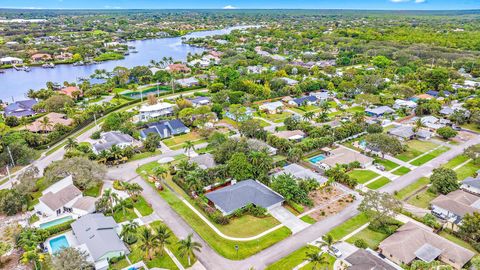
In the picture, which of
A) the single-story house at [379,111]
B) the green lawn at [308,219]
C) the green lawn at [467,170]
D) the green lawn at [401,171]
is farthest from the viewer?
the single-story house at [379,111]

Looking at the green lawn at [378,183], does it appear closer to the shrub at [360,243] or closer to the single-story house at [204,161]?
the shrub at [360,243]

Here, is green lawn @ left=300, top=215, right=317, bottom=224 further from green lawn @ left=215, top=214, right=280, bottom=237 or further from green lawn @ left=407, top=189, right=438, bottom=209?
green lawn @ left=407, top=189, right=438, bottom=209

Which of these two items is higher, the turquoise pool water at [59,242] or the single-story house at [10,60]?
the single-story house at [10,60]

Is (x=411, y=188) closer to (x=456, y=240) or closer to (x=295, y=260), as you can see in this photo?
(x=456, y=240)

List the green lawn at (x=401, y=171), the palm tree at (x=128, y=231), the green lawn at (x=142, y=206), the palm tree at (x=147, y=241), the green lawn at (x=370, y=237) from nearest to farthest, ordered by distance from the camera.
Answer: the palm tree at (x=147, y=241) < the palm tree at (x=128, y=231) < the green lawn at (x=370, y=237) < the green lawn at (x=142, y=206) < the green lawn at (x=401, y=171)

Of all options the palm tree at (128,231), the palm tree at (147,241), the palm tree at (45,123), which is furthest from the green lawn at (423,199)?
the palm tree at (45,123)

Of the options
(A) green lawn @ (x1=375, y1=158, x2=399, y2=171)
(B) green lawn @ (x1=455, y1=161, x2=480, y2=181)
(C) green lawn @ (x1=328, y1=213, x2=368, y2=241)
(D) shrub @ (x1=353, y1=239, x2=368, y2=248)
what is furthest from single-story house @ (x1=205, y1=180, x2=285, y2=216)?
(B) green lawn @ (x1=455, y1=161, x2=480, y2=181)
